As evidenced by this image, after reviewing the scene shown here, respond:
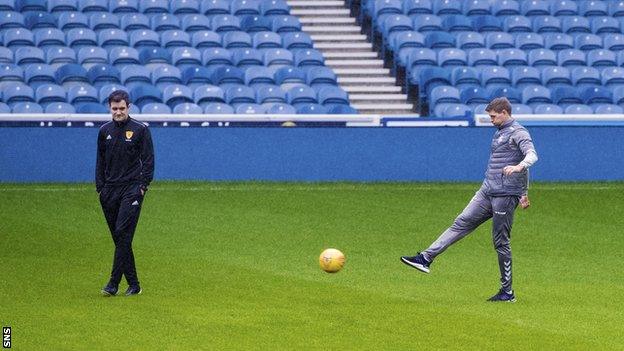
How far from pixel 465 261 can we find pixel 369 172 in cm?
865

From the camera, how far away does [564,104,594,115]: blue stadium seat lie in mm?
26688

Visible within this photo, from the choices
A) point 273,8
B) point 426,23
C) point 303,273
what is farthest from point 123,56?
point 303,273

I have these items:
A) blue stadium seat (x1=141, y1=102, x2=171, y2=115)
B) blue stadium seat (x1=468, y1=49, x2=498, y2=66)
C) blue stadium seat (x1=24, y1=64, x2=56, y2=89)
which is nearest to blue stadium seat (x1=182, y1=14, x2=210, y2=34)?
blue stadium seat (x1=24, y1=64, x2=56, y2=89)

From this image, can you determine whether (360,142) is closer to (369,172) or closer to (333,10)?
(369,172)

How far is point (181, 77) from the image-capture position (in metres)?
26.4

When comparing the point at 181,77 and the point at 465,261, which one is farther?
the point at 181,77

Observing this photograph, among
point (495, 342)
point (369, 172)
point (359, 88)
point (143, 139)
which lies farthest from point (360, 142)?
point (495, 342)

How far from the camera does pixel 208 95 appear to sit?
25562 mm

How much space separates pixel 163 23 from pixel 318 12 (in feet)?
14.1

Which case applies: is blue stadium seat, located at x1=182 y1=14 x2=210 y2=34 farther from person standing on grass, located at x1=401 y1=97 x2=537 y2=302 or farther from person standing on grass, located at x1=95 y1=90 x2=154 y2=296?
person standing on grass, located at x1=401 y1=97 x2=537 y2=302

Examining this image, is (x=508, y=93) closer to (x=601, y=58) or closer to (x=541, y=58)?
(x=541, y=58)

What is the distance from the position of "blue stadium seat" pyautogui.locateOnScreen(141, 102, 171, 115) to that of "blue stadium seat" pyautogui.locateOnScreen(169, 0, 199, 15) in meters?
4.61

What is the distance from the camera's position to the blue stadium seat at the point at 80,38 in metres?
27.2

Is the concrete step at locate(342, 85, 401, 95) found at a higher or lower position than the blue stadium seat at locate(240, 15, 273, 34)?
lower
